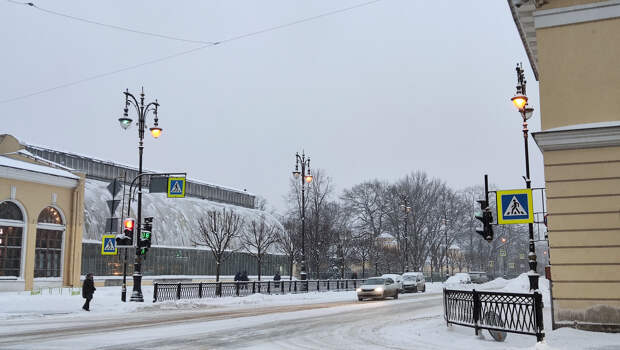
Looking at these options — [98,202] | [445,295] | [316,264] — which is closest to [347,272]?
[316,264]

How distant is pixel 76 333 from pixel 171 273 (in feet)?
129

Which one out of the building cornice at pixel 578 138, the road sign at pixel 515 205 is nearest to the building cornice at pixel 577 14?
the building cornice at pixel 578 138

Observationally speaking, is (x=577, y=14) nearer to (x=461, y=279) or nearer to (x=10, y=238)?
(x=10, y=238)

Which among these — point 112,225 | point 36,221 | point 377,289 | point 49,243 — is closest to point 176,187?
point 112,225

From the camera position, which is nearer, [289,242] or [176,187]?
[176,187]

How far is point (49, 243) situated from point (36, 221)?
213 cm

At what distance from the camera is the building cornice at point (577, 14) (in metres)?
15.0

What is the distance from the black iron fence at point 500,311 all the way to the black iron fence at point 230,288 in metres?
18.0

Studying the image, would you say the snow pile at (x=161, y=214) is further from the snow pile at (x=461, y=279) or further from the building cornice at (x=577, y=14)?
the building cornice at (x=577, y=14)

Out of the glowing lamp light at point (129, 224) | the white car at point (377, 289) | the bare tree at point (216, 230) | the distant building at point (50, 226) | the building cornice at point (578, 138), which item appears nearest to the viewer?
the building cornice at point (578, 138)

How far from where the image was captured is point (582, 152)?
14.4 metres

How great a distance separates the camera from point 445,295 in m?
16.7

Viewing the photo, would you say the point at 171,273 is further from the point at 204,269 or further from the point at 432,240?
the point at 432,240

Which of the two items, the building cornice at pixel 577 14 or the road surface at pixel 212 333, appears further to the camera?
the building cornice at pixel 577 14
